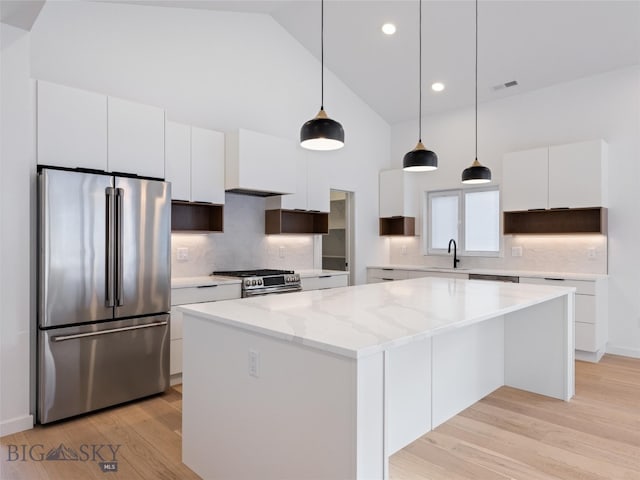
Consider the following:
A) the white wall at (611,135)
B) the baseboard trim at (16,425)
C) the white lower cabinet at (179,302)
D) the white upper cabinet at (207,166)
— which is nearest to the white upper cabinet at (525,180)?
the white wall at (611,135)

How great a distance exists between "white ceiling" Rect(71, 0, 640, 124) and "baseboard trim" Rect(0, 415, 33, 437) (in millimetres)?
3525

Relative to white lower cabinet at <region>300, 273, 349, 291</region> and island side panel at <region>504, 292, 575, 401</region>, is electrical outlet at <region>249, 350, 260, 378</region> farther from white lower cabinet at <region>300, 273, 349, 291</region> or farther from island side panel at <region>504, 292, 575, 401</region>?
white lower cabinet at <region>300, 273, 349, 291</region>

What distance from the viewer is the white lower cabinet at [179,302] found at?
362 cm

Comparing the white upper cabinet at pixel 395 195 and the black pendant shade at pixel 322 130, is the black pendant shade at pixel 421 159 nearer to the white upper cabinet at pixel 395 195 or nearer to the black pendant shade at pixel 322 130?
the black pendant shade at pixel 322 130

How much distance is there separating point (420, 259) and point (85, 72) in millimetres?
4703

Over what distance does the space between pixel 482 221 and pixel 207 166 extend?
365 cm

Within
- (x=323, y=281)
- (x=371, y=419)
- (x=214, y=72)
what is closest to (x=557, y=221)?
(x=323, y=281)

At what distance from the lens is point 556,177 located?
4.69 metres

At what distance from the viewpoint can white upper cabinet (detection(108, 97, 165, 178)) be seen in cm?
326

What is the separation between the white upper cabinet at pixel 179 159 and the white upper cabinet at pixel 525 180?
361 cm

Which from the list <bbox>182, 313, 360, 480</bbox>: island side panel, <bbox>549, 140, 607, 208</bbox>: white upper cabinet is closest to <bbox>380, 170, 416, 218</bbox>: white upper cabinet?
<bbox>549, 140, 607, 208</bbox>: white upper cabinet

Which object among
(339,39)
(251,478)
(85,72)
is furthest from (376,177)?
(251,478)

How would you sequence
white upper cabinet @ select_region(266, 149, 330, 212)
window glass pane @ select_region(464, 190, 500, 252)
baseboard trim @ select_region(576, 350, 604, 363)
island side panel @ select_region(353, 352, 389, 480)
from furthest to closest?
window glass pane @ select_region(464, 190, 500, 252), white upper cabinet @ select_region(266, 149, 330, 212), baseboard trim @ select_region(576, 350, 604, 363), island side panel @ select_region(353, 352, 389, 480)

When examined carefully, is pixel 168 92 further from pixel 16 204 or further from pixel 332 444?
pixel 332 444
